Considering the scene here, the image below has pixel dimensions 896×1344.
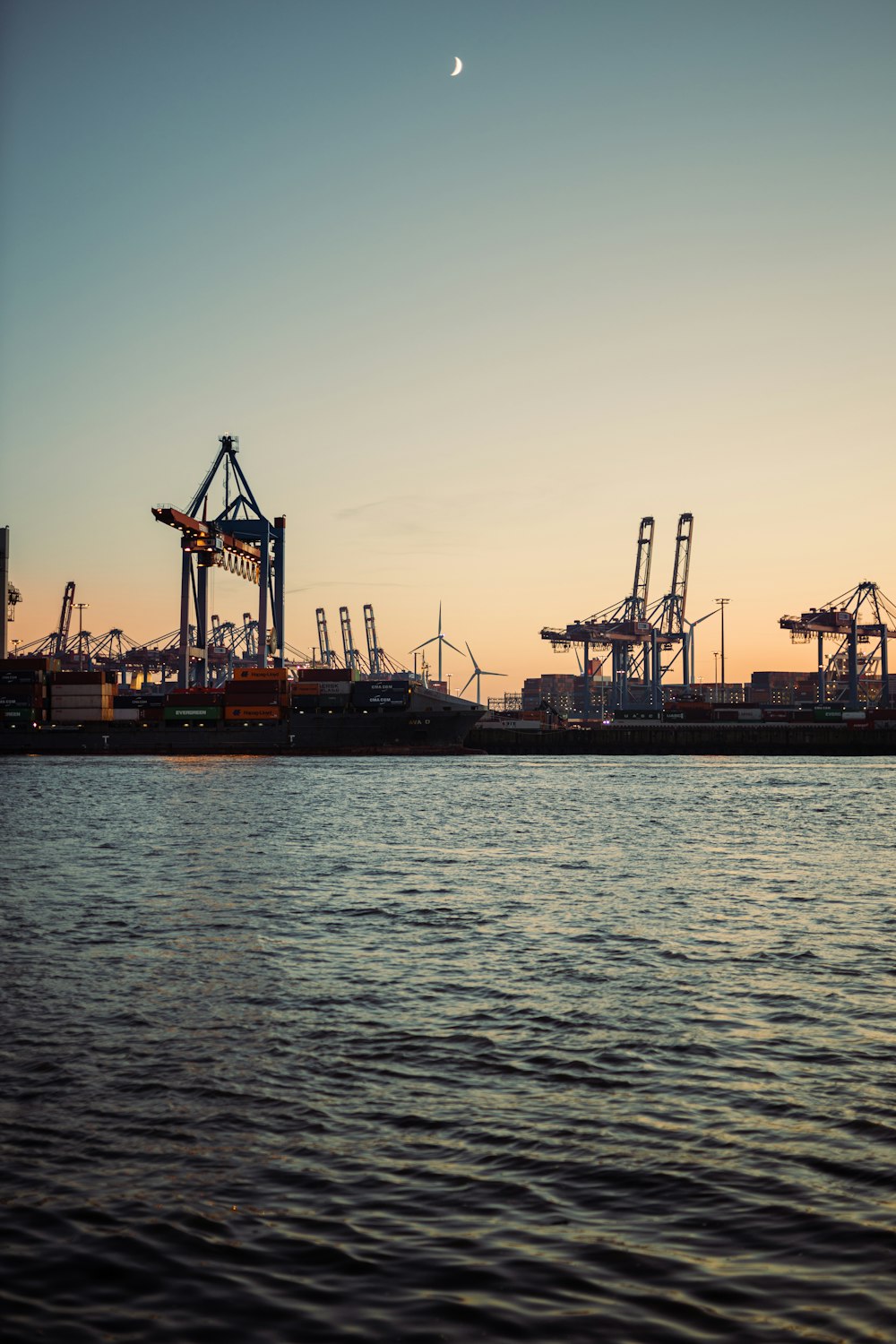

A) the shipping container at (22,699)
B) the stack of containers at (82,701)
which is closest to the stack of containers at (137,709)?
the stack of containers at (82,701)

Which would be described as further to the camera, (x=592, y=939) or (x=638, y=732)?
(x=638, y=732)

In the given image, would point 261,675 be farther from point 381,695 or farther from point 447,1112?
point 447,1112

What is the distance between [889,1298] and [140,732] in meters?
130

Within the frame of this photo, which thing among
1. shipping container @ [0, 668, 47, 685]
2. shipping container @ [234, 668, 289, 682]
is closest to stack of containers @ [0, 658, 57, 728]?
shipping container @ [0, 668, 47, 685]

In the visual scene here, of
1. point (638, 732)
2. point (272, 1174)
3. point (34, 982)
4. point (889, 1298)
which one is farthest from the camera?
point (638, 732)

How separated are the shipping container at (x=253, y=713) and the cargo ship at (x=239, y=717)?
0.11 m

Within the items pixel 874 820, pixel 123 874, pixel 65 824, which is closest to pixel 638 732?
pixel 874 820

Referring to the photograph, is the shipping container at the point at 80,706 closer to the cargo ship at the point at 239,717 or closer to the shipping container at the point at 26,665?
the cargo ship at the point at 239,717

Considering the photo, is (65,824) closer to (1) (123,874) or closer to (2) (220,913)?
(1) (123,874)

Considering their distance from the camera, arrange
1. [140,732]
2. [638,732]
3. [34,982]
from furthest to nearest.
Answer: [638,732] < [140,732] < [34,982]

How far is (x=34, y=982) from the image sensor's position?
1550cm

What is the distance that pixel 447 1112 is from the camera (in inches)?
394

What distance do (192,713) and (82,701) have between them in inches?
555

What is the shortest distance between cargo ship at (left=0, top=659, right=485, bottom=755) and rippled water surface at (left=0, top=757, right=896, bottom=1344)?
101619 mm
